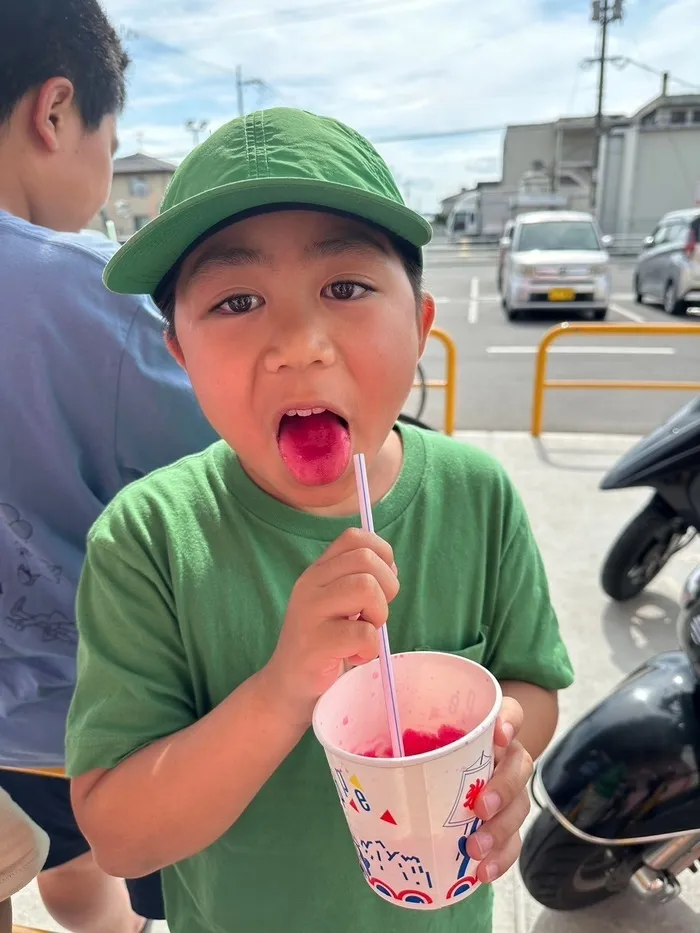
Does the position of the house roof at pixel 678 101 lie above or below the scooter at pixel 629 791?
above

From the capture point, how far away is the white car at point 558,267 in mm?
11320

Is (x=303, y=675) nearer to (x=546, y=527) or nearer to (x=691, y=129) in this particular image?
(x=546, y=527)

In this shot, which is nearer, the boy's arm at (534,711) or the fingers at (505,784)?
the fingers at (505,784)

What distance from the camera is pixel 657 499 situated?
304cm

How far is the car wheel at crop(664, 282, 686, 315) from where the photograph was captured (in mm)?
11727

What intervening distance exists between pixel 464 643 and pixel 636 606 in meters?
2.54

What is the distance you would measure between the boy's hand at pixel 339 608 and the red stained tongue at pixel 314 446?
0.12m

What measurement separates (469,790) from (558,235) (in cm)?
1291

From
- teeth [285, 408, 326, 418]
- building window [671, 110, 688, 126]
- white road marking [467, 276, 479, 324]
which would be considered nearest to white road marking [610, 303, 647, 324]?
white road marking [467, 276, 479, 324]

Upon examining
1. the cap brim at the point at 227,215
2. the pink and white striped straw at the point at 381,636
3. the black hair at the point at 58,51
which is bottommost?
the pink and white striped straw at the point at 381,636

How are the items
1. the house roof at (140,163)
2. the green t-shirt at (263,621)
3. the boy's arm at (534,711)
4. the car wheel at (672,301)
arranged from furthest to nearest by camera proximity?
the car wheel at (672,301) → the house roof at (140,163) → the boy's arm at (534,711) → the green t-shirt at (263,621)

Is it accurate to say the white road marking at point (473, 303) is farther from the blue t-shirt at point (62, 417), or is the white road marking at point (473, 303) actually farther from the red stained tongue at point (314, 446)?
the red stained tongue at point (314, 446)

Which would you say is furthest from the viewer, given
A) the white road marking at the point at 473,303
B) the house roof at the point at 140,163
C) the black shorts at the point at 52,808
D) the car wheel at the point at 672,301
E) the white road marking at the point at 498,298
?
the white road marking at the point at 498,298

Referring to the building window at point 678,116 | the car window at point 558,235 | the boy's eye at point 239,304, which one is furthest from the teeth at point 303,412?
the building window at point 678,116
